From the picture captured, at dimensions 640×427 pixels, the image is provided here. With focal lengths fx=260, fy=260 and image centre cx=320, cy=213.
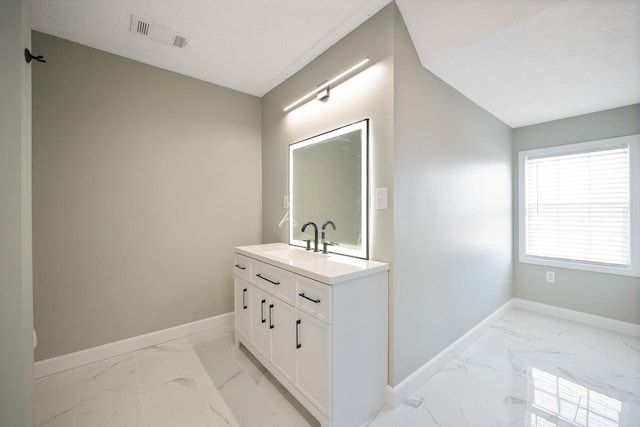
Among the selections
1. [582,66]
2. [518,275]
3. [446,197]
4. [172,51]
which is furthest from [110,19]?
[518,275]

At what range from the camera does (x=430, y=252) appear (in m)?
1.97

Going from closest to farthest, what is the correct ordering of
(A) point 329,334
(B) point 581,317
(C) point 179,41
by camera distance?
(A) point 329,334 → (C) point 179,41 → (B) point 581,317

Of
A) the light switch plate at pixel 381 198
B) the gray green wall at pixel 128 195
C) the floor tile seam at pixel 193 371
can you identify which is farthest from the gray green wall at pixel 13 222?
the light switch plate at pixel 381 198

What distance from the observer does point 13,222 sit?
3.67 ft

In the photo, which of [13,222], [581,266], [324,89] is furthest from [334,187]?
[581,266]

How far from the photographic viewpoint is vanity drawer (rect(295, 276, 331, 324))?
1402 millimetres

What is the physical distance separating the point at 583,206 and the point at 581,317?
1234mm

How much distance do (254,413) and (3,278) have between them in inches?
56.6

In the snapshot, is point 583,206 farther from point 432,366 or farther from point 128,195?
point 128,195

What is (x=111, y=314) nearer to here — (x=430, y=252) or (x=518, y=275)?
(x=430, y=252)

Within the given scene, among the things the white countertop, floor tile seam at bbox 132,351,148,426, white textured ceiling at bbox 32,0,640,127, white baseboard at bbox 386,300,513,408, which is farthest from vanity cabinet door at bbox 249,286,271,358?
white textured ceiling at bbox 32,0,640,127

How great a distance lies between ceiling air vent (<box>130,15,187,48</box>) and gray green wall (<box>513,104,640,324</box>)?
3.87m

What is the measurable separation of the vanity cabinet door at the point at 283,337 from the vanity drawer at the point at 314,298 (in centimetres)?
15

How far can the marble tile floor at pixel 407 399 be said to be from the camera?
1.58 metres
